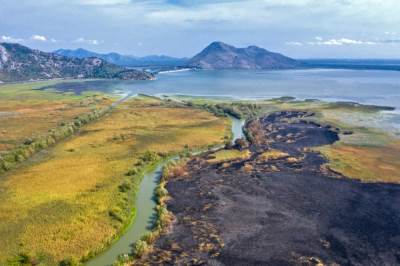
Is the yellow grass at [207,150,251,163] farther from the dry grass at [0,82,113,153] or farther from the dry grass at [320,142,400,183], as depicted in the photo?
the dry grass at [0,82,113,153]

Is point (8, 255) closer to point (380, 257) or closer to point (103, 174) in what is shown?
point (103, 174)

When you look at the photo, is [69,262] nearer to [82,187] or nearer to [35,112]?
[82,187]

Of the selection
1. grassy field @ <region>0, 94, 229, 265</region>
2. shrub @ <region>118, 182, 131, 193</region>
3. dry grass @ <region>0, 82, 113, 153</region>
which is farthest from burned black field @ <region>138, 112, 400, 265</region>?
dry grass @ <region>0, 82, 113, 153</region>

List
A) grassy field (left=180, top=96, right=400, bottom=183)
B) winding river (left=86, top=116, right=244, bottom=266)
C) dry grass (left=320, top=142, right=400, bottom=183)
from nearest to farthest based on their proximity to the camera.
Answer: winding river (left=86, top=116, right=244, bottom=266)
dry grass (left=320, top=142, right=400, bottom=183)
grassy field (left=180, top=96, right=400, bottom=183)

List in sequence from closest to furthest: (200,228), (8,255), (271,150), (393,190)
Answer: (8,255)
(200,228)
(393,190)
(271,150)

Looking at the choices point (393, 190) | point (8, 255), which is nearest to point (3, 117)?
point (8, 255)

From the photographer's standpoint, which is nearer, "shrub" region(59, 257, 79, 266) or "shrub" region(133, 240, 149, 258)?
"shrub" region(59, 257, 79, 266)
